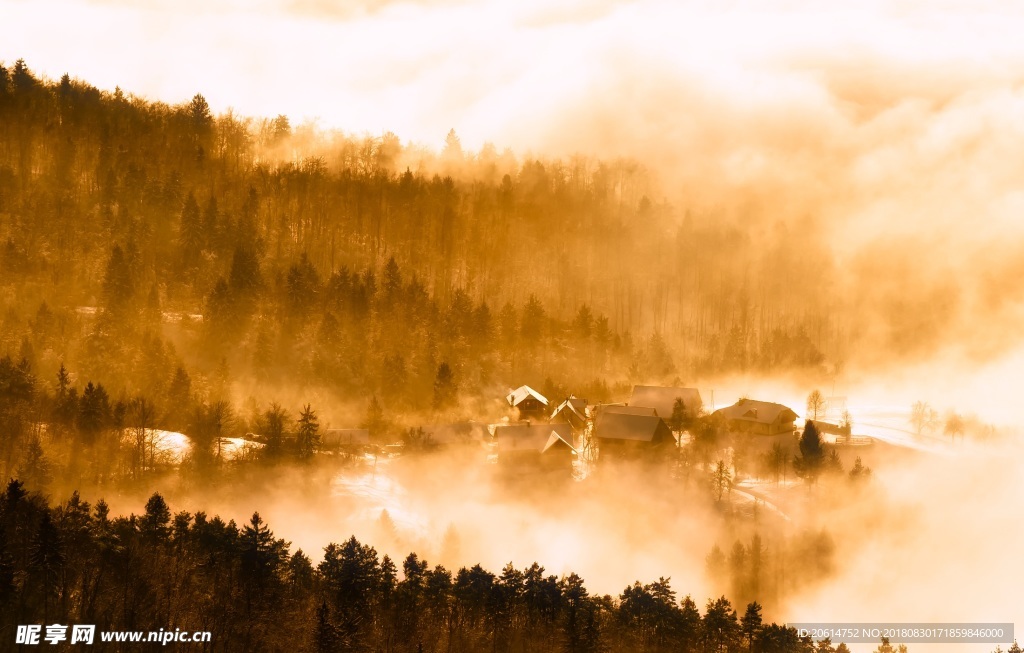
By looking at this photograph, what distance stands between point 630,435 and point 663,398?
1581 centimetres

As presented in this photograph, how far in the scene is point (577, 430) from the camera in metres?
93.4

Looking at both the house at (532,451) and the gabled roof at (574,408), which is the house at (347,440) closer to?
the house at (532,451)

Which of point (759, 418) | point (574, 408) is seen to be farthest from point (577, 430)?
point (759, 418)

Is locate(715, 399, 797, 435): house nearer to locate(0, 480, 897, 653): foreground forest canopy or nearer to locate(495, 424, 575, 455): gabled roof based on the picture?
locate(495, 424, 575, 455): gabled roof

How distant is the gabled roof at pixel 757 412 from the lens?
94062 mm

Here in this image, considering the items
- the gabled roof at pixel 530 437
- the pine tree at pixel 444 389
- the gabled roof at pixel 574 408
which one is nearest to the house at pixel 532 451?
the gabled roof at pixel 530 437

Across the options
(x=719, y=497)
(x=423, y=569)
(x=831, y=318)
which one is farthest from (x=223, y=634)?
(x=831, y=318)

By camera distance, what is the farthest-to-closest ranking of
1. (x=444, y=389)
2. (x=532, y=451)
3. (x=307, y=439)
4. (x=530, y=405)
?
(x=530, y=405), (x=444, y=389), (x=532, y=451), (x=307, y=439)

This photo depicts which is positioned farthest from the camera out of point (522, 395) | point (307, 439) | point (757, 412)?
point (522, 395)

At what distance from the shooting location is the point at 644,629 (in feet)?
167

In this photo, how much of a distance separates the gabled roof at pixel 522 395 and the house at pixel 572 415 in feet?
8.64

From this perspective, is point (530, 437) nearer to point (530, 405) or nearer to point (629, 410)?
point (629, 410)

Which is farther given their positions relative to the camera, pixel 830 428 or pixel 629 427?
pixel 830 428

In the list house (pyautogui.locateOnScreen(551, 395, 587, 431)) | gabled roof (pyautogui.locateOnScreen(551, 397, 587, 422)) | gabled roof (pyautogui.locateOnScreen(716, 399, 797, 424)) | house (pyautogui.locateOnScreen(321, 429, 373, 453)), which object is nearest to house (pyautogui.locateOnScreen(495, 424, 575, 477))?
house (pyautogui.locateOnScreen(551, 395, 587, 431))
